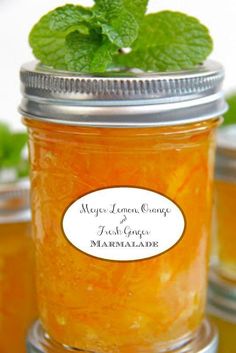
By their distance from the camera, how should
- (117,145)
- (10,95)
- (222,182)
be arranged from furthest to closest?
(10,95) < (222,182) < (117,145)

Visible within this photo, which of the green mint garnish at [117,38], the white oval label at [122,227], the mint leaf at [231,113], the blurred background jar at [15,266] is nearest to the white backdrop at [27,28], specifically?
the mint leaf at [231,113]

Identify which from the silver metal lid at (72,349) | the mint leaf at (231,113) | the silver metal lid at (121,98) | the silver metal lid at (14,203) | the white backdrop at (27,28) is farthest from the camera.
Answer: the white backdrop at (27,28)

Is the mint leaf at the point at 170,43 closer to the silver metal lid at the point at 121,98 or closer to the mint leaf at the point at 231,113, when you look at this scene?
the silver metal lid at the point at 121,98

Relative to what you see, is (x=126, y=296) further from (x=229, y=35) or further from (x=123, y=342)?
(x=229, y=35)

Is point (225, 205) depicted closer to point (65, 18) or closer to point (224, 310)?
point (224, 310)

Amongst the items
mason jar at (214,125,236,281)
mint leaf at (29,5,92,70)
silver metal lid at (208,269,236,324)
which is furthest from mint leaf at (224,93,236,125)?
mint leaf at (29,5,92,70)

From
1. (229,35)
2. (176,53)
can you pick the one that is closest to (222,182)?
(176,53)

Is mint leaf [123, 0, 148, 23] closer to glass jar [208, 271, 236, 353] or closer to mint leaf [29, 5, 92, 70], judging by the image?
mint leaf [29, 5, 92, 70]
